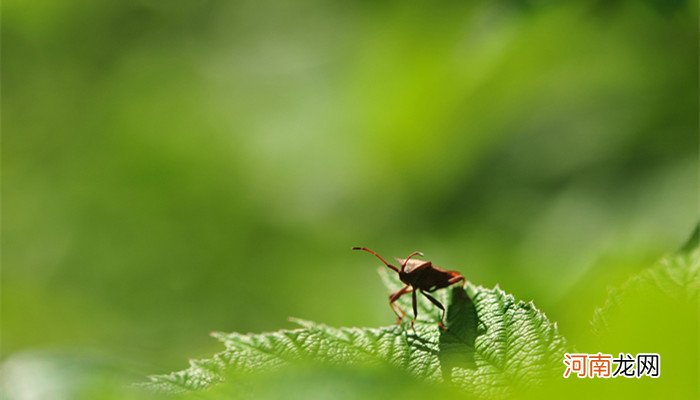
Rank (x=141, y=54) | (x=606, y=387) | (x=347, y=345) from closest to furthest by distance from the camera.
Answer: (x=606, y=387) → (x=347, y=345) → (x=141, y=54)

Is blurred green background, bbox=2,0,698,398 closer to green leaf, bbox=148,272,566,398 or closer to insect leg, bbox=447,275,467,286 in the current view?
green leaf, bbox=148,272,566,398

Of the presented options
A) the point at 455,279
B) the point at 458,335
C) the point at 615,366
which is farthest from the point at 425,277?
the point at 615,366

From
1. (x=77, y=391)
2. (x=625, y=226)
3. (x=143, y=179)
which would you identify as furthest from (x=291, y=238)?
(x=77, y=391)

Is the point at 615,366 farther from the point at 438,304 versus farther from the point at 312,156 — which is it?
the point at 312,156

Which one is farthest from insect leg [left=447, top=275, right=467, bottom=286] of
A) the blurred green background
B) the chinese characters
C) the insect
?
the blurred green background

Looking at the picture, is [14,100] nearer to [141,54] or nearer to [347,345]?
[141,54]
